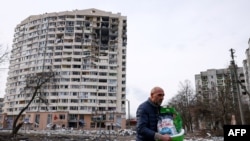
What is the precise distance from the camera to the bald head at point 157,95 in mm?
3896

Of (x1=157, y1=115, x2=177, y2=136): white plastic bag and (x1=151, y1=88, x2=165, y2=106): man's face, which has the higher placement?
(x1=151, y1=88, x2=165, y2=106): man's face

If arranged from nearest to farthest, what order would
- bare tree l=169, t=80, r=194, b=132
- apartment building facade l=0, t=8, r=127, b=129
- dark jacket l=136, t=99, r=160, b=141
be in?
dark jacket l=136, t=99, r=160, b=141, bare tree l=169, t=80, r=194, b=132, apartment building facade l=0, t=8, r=127, b=129

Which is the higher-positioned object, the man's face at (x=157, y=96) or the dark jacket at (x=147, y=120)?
the man's face at (x=157, y=96)

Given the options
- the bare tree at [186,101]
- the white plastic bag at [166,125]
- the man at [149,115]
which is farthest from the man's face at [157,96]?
the bare tree at [186,101]

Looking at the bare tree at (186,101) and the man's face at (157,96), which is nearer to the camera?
the man's face at (157,96)

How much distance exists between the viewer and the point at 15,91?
3597 inches

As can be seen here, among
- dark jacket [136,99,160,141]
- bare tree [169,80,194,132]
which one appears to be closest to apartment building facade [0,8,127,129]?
bare tree [169,80,194,132]

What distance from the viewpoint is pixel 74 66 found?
8569 centimetres

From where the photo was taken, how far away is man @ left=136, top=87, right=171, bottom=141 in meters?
3.81

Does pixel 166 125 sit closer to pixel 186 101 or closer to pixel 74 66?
pixel 186 101

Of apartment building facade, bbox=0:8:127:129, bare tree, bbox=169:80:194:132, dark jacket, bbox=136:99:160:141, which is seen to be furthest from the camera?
apartment building facade, bbox=0:8:127:129

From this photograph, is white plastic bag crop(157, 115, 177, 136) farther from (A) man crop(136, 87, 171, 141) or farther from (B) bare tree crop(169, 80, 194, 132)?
(B) bare tree crop(169, 80, 194, 132)

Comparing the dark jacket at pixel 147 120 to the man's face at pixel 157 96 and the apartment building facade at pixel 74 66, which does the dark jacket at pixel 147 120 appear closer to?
the man's face at pixel 157 96

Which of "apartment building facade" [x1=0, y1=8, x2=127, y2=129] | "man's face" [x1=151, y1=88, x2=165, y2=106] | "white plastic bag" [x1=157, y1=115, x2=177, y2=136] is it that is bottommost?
"white plastic bag" [x1=157, y1=115, x2=177, y2=136]
